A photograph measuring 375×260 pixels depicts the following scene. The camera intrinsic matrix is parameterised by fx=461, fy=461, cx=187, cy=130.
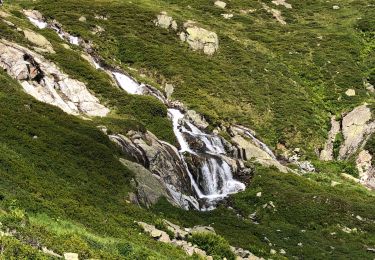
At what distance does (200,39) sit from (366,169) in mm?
35051

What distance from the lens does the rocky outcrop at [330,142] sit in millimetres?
58312

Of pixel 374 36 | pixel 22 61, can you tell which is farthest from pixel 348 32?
pixel 22 61

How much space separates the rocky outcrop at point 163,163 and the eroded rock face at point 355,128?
83.2 ft

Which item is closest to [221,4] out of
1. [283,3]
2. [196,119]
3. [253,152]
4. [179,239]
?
[283,3]

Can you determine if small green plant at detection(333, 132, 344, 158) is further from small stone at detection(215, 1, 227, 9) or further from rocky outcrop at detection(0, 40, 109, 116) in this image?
small stone at detection(215, 1, 227, 9)

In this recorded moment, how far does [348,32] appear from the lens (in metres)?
88.7

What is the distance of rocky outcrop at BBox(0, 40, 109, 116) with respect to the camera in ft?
152

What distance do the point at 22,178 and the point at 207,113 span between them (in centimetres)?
3693

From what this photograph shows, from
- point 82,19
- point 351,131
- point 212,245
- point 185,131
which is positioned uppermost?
point 82,19

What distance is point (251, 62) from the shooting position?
7381 cm

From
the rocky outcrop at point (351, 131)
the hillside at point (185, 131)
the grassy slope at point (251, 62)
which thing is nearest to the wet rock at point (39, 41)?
the hillside at point (185, 131)

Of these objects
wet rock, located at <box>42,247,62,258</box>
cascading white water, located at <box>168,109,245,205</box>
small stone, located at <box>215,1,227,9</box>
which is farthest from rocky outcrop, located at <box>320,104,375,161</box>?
wet rock, located at <box>42,247,62,258</box>

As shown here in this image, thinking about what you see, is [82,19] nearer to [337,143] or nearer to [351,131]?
[337,143]

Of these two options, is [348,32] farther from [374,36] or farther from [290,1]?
[290,1]
